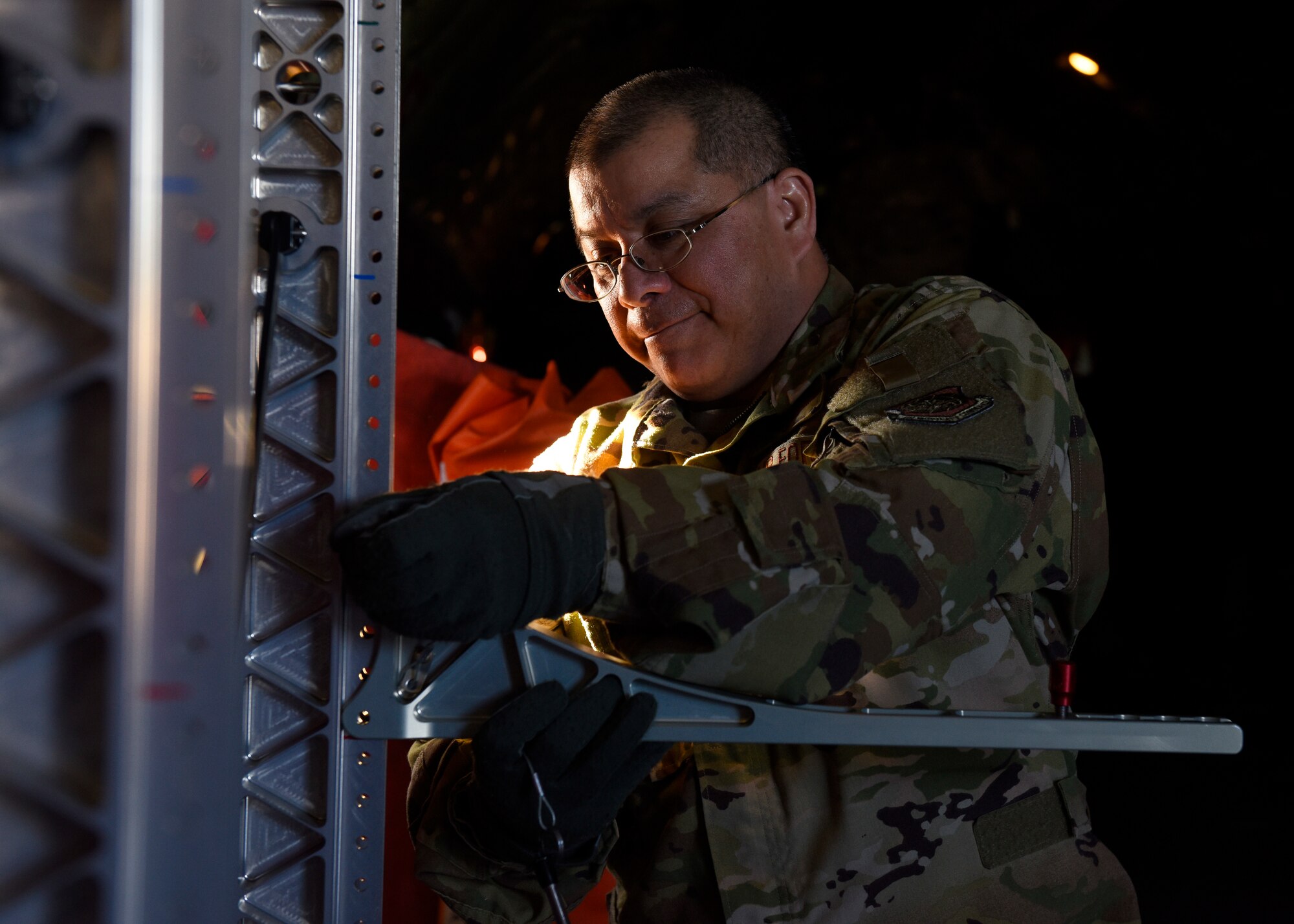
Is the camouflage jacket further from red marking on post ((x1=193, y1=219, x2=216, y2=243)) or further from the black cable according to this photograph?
red marking on post ((x1=193, y1=219, x2=216, y2=243))

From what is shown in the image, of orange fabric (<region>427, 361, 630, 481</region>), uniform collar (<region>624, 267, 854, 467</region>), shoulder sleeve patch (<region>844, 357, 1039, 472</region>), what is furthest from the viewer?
orange fabric (<region>427, 361, 630, 481</region>)

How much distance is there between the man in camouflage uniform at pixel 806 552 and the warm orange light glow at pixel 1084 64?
86.9 inches

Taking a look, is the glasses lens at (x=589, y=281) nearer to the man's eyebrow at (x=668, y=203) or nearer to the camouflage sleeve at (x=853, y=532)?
the man's eyebrow at (x=668, y=203)

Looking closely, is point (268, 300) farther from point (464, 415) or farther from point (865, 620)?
point (464, 415)

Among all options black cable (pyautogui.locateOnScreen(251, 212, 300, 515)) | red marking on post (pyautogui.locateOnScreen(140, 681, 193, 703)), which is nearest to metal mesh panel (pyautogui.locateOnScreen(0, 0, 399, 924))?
red marking on post (pyautogui.locateOnScreen(140, 681, 193, 703))

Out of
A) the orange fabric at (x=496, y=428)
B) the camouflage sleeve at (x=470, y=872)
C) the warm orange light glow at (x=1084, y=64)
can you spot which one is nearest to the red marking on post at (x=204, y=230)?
the camouflage sleeve at (x=470, y=872)

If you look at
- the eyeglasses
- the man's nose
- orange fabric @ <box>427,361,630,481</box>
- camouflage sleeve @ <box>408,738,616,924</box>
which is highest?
the eyeglasses

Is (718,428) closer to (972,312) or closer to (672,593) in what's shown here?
(972,312)

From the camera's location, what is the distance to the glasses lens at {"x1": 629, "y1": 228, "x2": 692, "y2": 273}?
1373mm

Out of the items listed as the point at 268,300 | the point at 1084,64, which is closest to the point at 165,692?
the point at 268,300

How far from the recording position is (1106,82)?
3.25 m

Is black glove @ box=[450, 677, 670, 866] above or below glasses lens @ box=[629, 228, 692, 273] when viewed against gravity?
below

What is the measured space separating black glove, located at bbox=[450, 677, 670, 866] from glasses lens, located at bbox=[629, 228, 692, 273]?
622 millimetres

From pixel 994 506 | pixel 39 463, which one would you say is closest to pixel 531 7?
pixel 994 506
